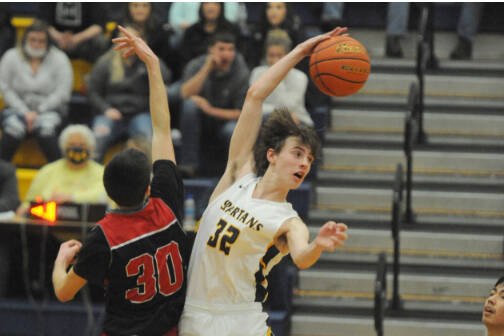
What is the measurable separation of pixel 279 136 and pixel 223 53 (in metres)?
3.81

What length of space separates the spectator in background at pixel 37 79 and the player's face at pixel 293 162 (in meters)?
4.35

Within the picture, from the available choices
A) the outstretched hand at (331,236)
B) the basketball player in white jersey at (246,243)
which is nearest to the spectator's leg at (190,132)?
the basketball player in white jersey at (246,243)

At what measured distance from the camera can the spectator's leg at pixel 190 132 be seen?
7.91m

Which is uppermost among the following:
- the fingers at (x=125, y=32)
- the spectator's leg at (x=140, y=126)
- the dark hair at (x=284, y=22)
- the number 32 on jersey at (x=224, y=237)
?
the fingers at (x=125, y=32)

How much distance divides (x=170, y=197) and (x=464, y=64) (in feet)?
17.9

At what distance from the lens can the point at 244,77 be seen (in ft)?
26.6

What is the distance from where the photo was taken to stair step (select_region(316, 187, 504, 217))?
7.78 m

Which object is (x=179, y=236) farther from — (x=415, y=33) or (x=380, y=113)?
(x=415, y=33)

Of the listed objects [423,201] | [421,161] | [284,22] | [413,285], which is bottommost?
[413,285]

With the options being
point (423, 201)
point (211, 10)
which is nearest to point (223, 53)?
point (211, 10)

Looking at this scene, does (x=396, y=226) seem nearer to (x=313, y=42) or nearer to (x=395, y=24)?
(x=313, y=42)

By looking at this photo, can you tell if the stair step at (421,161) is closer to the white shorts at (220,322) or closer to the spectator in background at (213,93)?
the spectator in background at (213,93)

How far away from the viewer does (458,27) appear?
9.00 metres

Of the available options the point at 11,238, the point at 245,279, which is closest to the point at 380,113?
the point at 11,238
